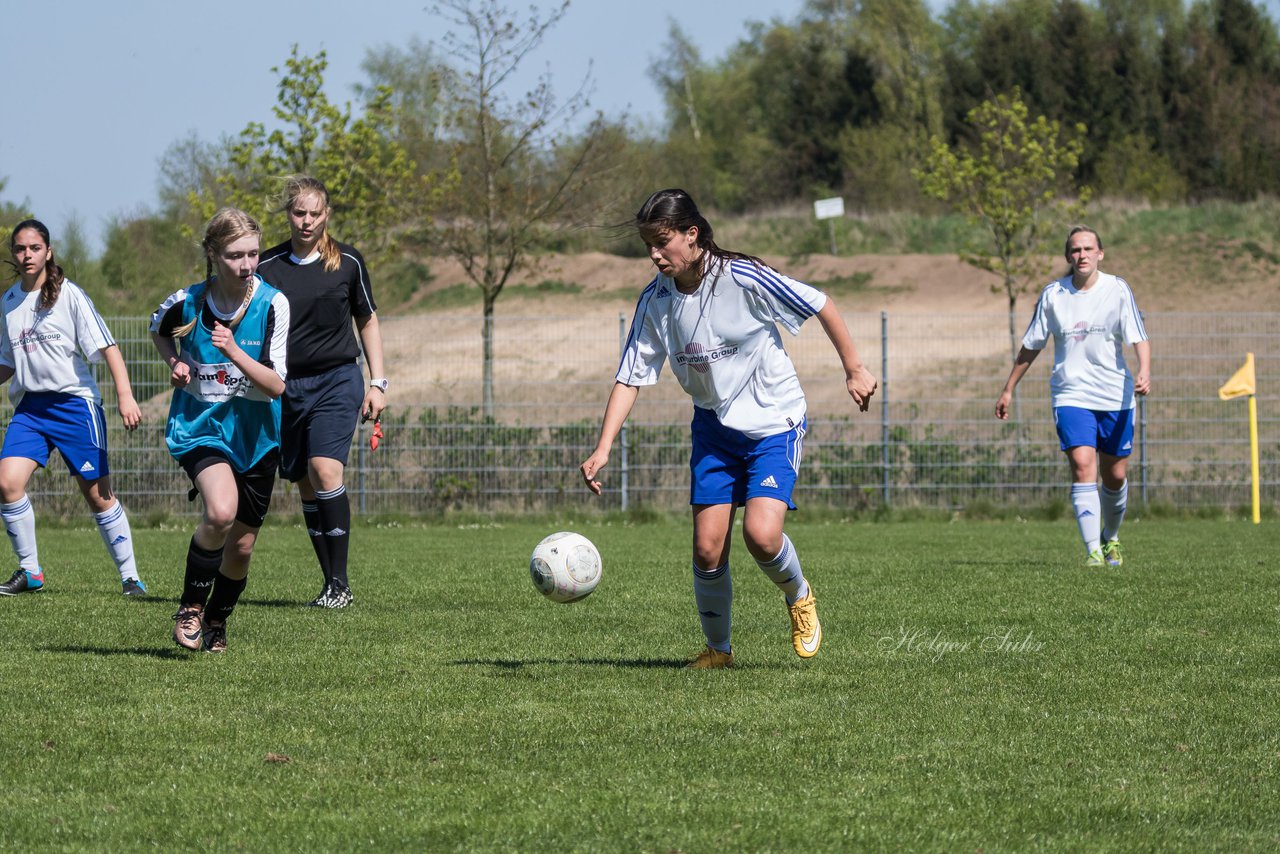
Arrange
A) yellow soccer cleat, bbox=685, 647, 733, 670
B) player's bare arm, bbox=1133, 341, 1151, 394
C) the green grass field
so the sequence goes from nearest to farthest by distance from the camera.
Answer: the green grass field
yellow soccer cleat, bbox=685, 647, 733, 670
player's bare arm, bbox=1133, 341, 1151, 394

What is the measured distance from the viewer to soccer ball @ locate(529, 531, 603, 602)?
617 cm

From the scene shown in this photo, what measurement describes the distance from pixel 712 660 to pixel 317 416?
3.09 m

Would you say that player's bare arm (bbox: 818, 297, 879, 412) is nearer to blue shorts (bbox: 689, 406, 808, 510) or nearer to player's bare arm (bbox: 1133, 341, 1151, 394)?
blue shorts (bbox: 689, 406, 808, 510)

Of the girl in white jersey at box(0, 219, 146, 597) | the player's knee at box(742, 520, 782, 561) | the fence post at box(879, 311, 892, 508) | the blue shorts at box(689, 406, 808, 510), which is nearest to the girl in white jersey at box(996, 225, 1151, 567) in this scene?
the blue shorts at box(689, 406, 808, 510)

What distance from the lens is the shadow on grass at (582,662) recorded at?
6.15 m

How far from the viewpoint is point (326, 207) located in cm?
795

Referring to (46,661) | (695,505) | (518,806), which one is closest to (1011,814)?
(518,806)

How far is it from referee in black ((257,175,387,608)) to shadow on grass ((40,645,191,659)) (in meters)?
1.63

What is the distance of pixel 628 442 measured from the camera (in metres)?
16.7

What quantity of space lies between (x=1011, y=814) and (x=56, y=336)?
6.64 meters

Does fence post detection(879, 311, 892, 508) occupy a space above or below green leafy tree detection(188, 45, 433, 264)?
below

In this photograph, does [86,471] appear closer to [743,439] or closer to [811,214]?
[743,439]

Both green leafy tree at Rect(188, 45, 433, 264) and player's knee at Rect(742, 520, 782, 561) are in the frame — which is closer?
player's knee at Rect(742, 520, 782, 561)

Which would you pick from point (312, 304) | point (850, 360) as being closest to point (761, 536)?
point (850, 360)
